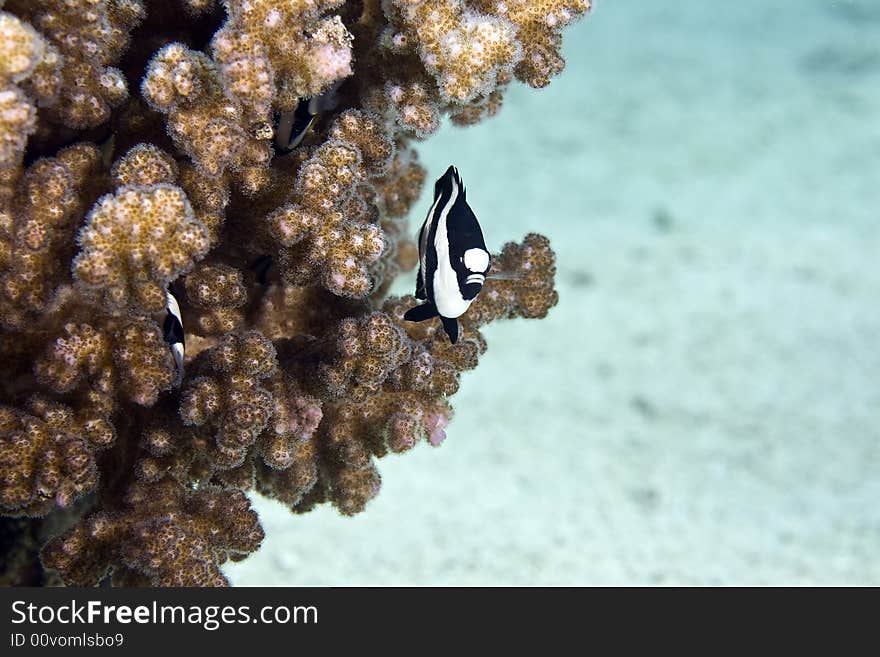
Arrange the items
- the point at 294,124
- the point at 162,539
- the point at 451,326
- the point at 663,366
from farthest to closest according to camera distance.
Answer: the point at 663,366, the point at 451,326, the point at 294,124, the point at 162,539

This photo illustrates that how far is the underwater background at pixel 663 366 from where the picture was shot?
5.88 metres

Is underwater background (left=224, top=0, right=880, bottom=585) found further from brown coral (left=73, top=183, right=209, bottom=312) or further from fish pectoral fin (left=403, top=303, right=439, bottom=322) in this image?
brown coral (left=73, top=183, right=209, bottom=312)

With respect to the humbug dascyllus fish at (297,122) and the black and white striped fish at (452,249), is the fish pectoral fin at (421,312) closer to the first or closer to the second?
the black and white striped fish at (452,249)

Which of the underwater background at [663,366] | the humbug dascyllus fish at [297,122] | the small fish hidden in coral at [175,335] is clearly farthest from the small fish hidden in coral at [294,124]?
the underwater background at [663,366]

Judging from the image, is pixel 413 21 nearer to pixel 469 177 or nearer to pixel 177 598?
pixel 177 598

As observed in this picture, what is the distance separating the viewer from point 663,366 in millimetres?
8125

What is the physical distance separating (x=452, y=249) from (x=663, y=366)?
20.9ft

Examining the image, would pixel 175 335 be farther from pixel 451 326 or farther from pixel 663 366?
pixel 663 366

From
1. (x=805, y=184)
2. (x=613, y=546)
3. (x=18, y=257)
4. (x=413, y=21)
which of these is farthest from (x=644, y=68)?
(x=18, y=257)

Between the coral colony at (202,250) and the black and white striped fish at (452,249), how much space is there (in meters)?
0.18

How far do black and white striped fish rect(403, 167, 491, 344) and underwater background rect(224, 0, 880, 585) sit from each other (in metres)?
1.79

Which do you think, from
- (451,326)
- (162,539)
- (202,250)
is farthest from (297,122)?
(162,539)

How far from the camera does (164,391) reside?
2369mm

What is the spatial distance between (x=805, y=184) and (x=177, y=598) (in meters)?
11.5
